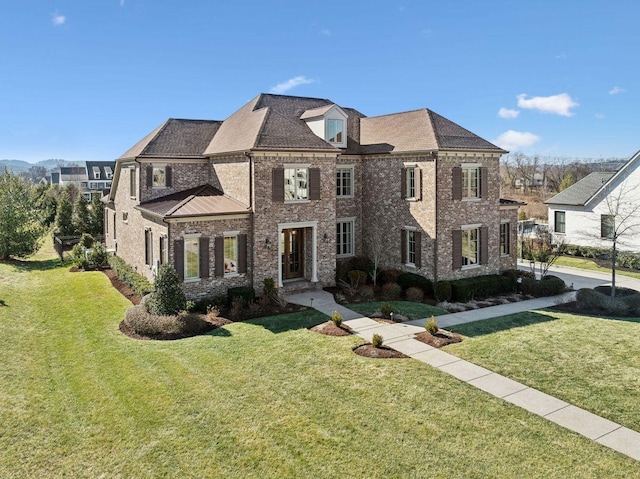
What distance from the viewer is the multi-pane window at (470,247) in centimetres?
2231

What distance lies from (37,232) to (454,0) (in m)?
29.0

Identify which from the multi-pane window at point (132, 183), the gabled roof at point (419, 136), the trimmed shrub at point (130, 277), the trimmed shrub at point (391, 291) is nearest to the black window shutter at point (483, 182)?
the gabled roof at point (419, 136)

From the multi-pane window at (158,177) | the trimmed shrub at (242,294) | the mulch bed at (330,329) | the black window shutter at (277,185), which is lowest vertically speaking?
the mulch bed at (330,329)

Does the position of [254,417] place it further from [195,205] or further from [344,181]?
[344,181]

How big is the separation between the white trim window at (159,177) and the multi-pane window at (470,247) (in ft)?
50.5

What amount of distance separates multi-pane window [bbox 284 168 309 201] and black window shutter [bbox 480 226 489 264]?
8.89 meters

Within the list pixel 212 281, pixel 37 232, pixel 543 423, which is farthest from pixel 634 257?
pixel 37 232

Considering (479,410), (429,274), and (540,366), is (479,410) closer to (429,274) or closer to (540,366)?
(540,366)

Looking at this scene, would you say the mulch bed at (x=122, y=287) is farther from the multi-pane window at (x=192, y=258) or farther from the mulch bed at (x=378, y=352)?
the mulch bed at (x=378, y=352)

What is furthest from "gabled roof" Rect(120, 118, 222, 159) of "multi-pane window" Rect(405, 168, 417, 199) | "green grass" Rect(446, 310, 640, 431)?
"green grass" Rect(446, 310, 640, 431)

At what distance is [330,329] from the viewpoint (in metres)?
16.2

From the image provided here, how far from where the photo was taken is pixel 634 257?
93.2 ft

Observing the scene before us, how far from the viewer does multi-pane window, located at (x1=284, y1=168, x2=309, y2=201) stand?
68.5 ft

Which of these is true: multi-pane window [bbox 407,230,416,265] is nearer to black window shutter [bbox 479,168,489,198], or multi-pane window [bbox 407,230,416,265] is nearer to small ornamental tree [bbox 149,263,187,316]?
black window shutter [bbox 479,168,489,198]
